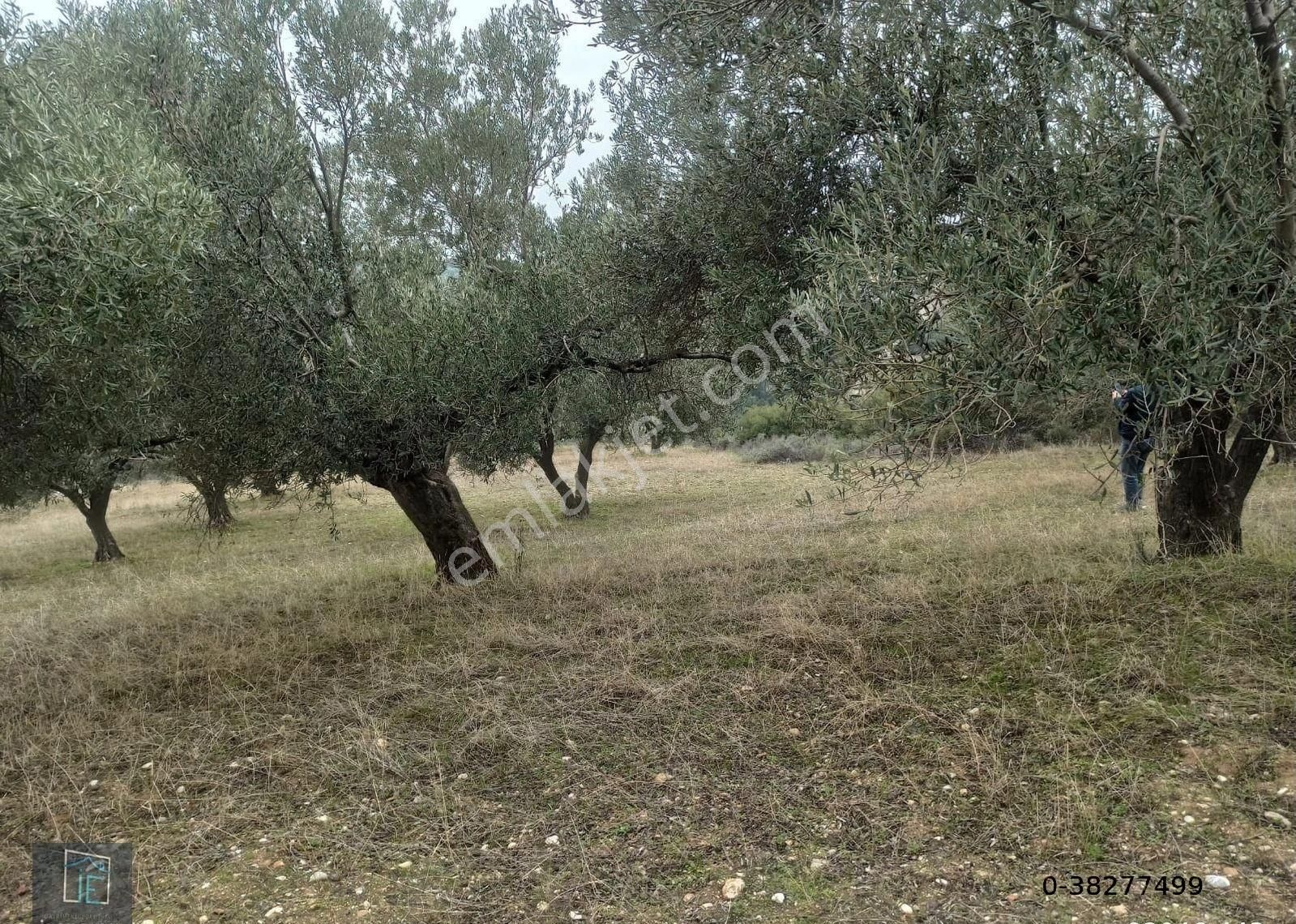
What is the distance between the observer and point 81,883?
4285 millimetres

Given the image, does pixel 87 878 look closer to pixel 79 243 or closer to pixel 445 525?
pixel 79 243

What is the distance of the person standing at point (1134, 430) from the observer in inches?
189

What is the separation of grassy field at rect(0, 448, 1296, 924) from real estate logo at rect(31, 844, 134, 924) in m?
0.09

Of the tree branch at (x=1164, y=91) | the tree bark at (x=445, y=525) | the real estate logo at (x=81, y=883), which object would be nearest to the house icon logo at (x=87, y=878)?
the real estate logo at (x=81, y=883)

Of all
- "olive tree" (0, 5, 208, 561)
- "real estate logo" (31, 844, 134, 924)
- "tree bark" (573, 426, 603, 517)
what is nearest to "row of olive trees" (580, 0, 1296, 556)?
"olive tree" (0, 5, 208, 561)

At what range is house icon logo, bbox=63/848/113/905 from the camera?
417cm

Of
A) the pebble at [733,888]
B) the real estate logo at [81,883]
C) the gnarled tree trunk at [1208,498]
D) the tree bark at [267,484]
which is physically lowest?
the pebble at [733,888]

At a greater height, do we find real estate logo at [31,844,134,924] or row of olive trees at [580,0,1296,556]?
row of olive trees at [580,0,1296,556]

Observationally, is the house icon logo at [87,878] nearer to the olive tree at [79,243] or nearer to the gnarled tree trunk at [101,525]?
the olive tree at [79,243]

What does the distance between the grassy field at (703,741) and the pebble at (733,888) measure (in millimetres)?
33

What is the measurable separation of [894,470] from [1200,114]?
9.90 feet

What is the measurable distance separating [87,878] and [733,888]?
3631mm

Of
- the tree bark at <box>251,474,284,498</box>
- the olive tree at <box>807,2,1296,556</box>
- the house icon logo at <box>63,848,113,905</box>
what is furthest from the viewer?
the tree bark at <box>251,474,284,498</box>

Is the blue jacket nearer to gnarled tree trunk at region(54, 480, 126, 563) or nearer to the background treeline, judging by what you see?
the background treeline
